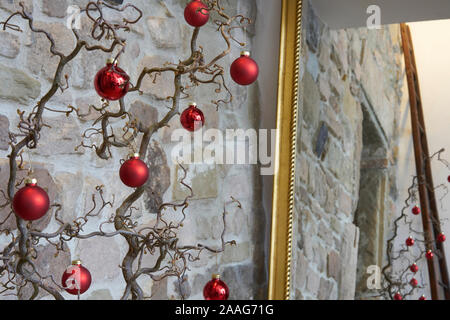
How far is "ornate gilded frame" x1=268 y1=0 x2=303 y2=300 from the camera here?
61.1 inches

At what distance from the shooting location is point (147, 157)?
1249 millimetres

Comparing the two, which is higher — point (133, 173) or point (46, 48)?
point (46, 48)

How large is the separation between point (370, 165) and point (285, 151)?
24 cm

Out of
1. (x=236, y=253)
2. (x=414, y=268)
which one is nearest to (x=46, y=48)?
(x=236, y=253)

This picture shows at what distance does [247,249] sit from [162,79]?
516mm

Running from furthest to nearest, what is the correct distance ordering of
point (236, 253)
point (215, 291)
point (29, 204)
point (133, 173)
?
point (236, 253)
point (215, 291)
point (133, 173)
point (29, 204)

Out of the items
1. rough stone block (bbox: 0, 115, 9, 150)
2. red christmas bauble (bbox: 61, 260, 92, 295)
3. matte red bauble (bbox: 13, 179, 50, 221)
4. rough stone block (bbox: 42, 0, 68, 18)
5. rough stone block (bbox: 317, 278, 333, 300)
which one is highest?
rough stone block (bbox: 42, 0, 68, 18)

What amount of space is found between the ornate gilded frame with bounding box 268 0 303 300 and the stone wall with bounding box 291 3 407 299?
3 centimetres

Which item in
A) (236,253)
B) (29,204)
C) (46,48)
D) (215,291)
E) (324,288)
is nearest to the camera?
(29,204)

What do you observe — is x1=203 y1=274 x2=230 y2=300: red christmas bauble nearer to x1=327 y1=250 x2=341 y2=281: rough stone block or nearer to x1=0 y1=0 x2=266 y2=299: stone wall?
x1=0 y1=0 x2=266 y2=299: stone wall

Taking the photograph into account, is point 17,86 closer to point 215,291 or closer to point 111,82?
point 111,82

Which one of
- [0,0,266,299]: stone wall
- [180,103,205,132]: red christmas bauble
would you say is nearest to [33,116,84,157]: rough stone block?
[0,0,266,299]: stone wall
